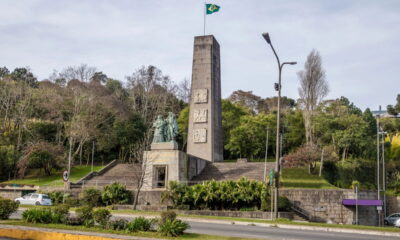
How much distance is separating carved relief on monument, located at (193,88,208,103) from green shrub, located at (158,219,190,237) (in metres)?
25.3

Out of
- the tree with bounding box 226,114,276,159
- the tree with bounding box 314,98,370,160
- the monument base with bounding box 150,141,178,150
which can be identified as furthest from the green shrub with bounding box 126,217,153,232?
the tree with bounding box 226,114,276,159

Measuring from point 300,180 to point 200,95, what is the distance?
1082cm

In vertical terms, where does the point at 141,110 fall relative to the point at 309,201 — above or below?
above

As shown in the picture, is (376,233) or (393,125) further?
(393,125)

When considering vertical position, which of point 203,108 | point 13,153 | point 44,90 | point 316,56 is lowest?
point 13,153

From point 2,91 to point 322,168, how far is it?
35.9 metres

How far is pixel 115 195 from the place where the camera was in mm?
26656

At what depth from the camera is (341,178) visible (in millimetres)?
40219

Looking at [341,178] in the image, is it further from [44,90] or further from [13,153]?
[44,90]

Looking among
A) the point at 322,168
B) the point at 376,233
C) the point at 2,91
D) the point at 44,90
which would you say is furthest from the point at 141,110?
the point at 376,233

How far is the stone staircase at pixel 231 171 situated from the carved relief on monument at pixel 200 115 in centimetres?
379

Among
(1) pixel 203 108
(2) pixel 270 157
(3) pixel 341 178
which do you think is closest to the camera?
(1) pixel 203 108

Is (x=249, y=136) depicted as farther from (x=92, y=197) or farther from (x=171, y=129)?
(x=92, y=197)

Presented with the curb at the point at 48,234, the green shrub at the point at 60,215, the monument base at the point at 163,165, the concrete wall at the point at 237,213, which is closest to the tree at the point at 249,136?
the monument base at the point at 163,165
